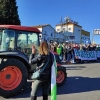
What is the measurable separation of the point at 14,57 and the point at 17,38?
0.76 meters

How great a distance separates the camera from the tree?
29.9m

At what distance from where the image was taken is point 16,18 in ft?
100

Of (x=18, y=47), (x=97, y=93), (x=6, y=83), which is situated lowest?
(x=97, y=93)

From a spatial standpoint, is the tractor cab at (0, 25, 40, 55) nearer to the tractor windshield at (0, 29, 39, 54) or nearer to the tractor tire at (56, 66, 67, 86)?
the tractor windshield at (0, 29, 39, 54)

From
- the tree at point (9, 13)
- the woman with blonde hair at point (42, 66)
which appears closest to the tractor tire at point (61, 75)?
the woman with blonde hair at point (42, 66)

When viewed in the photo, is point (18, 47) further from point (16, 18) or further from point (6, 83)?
point (16, 18)

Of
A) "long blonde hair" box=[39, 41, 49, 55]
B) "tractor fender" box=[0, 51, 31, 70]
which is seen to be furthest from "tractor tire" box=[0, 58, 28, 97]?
"long blonde hair" box=[39, 41, 49, 55]

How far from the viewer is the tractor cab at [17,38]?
728 centimetres

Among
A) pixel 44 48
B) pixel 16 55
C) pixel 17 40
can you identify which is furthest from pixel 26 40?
pixel 44 48

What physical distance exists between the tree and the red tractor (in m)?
22.4

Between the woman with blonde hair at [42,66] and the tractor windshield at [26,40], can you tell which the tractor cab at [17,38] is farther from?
the woman with blonde hair at [42,66]

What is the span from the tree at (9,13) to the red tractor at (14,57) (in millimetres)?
22391

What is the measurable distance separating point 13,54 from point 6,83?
94 centimetres

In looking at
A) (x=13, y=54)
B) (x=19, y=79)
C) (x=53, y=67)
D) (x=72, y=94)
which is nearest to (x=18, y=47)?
(x=13, y=54)
